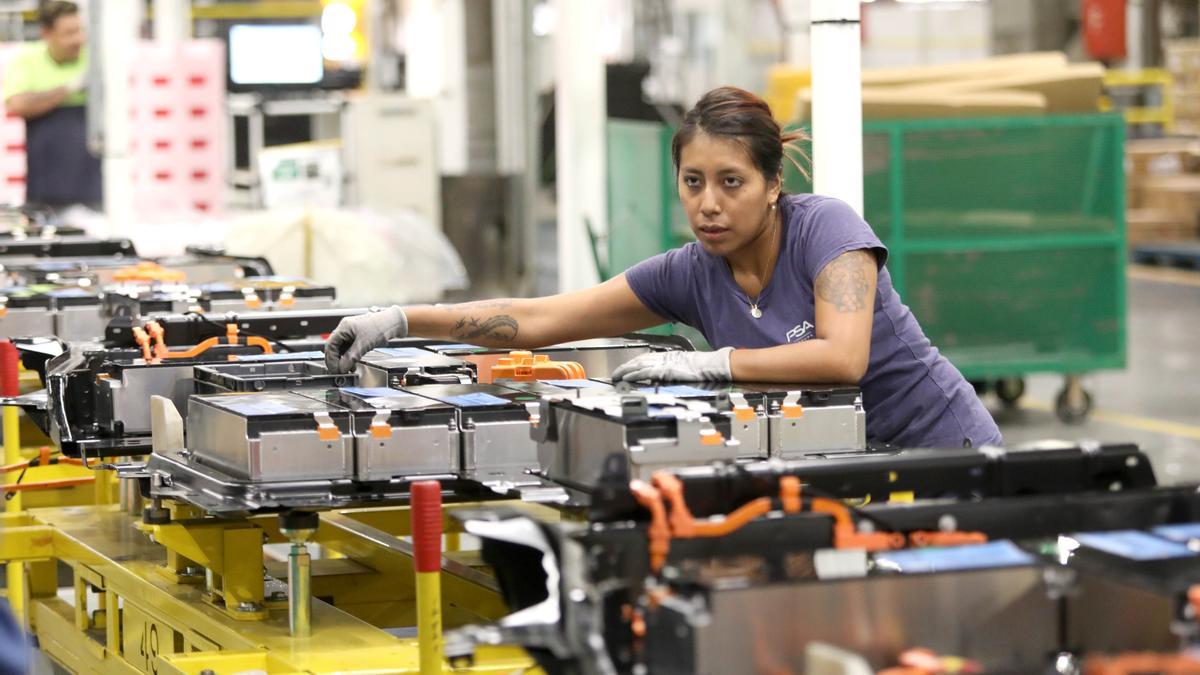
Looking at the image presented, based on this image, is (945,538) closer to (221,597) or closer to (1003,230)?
(221,597)

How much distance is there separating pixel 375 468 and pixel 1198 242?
53.6 feet

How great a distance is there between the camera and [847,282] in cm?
368

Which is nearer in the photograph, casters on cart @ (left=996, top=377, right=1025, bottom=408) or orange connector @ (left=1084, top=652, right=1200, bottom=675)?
orange connector @ (left=1084, top=652, right=1200, bottom=675)

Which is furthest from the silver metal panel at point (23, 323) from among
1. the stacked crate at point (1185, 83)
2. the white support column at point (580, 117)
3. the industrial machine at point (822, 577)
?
the stacked crate at point (1185, 83)

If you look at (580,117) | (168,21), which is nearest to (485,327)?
(580,117)

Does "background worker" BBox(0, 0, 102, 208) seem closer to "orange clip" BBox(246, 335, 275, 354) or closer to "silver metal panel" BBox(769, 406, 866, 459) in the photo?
"orange clip" BBox(246, 335, 275, 354)

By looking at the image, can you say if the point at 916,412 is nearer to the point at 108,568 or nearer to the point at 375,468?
the point at 375,468

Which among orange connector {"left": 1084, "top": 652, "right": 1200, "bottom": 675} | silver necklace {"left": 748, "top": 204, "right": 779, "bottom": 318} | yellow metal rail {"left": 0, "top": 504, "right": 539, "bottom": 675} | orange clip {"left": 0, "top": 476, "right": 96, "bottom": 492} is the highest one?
silver necklace {"left": 748, "top": 204, "right": 779, "bottom": 318}

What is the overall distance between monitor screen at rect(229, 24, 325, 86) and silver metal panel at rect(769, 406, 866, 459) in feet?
41.9

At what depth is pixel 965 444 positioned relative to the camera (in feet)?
12.4

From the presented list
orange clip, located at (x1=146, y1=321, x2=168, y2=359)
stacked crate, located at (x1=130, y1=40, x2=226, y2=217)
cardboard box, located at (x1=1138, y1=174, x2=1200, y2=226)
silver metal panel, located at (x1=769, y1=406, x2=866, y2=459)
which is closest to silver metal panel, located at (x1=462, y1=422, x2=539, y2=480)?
silver metal panel, located at (x1=769, y1=406, x2=866, y2=459)

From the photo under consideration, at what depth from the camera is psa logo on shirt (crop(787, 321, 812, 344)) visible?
3.81m

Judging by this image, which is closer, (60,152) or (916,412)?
(916,412)

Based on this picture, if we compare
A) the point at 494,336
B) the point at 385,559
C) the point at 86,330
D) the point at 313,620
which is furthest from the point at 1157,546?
the point at 86,330
